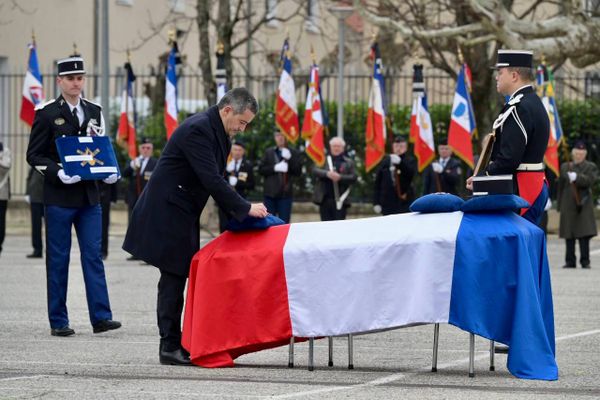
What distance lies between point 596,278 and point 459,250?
32.5 feet

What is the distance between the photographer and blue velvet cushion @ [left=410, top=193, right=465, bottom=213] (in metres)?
9.30

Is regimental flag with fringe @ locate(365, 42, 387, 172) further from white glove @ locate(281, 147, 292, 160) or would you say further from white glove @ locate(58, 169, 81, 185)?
white glove @ locate(58, 169, 81, 185)

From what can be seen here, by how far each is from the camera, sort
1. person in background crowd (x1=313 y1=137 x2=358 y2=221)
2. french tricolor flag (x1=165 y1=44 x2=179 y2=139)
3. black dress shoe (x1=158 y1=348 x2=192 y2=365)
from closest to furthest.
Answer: black dress shoe (x1=158 y1=348 x2=192 y2=365) < person in background crowd (x1=313 y1=137 x2=358 y2=221) < french tricolor flag (x1=165 y1=44 x2=179 y2=139)

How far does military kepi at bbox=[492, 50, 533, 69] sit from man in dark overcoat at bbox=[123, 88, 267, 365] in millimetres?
1786

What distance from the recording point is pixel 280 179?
23.5 metres

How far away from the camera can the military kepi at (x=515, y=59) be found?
10188mm

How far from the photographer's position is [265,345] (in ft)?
30.9

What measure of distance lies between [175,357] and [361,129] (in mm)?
19803

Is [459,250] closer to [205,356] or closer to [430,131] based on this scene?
[205,356]

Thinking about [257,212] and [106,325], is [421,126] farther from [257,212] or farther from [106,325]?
[257,212]

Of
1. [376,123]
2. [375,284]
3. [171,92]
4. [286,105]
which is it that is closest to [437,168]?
[376,123]

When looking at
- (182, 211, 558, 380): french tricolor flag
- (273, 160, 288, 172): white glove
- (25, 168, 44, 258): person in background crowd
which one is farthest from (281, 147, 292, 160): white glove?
(182, 211, 558, 380): french tricolor flag

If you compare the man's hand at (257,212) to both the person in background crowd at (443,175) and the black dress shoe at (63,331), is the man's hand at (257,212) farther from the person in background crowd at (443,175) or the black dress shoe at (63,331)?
the person in background crowd at (443,175)

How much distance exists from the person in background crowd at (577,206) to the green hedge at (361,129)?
663cm
